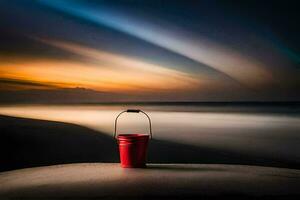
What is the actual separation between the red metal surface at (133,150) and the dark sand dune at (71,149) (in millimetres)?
752

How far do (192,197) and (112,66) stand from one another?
204 cm

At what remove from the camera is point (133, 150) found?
3031mm

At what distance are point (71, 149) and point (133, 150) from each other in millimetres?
1468

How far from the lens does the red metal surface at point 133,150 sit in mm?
3027

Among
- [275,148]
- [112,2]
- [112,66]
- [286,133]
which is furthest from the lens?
[286,133]

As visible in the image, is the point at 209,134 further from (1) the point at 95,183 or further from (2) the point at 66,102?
(1) the point at 95,183

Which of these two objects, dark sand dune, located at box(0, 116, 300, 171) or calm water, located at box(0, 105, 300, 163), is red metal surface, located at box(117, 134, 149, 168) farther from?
calm water, located at box(0, 105, 300, 163)

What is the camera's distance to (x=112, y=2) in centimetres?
340

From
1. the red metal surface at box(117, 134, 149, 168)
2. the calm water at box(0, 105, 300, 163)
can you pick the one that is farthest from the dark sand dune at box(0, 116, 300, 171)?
the red metal surface at box(117, 134, 149, 168)

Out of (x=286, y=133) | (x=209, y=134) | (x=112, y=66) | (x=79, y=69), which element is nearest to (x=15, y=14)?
(x=79, y=69)

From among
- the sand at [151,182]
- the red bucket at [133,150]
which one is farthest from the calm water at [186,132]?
A: the sand at [151,182]

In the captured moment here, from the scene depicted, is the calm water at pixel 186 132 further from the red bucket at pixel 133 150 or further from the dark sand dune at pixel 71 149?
the red bucket at pixel 133 150

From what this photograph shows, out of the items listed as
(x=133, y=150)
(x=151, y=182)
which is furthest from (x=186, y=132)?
(x=151, y=182)

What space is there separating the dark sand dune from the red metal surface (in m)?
0.75
